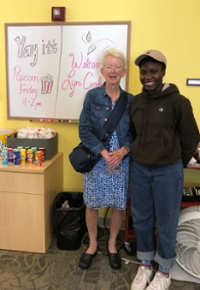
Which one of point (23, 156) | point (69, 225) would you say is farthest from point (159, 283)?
point (23, 156)

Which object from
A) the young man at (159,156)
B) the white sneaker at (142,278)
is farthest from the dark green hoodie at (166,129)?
the white sneaker at (142,278)

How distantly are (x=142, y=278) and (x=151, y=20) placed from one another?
1.78 meters

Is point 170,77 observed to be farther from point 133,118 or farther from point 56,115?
point 56,115

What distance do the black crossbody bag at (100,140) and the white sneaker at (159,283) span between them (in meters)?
0.79

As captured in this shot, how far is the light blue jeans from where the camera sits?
5.23 feet

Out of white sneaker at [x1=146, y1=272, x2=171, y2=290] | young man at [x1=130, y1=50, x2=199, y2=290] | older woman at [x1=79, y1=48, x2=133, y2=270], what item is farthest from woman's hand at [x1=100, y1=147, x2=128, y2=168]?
white sneaker at [x1=146, y1=272, x2=171, y2=290]

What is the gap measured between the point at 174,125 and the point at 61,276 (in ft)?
3.99

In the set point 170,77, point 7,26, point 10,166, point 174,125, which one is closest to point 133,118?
point 174,125

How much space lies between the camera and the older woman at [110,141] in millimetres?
1753

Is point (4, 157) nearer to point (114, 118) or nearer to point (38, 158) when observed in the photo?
point (38, 158)

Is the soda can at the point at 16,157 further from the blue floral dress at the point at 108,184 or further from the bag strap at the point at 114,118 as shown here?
the bag strap at the point at 114,118

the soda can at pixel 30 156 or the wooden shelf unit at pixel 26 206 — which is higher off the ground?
the soda can at pixel 30 156

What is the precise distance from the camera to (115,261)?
1.94m

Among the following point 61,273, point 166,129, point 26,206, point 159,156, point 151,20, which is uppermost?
point 151,20
